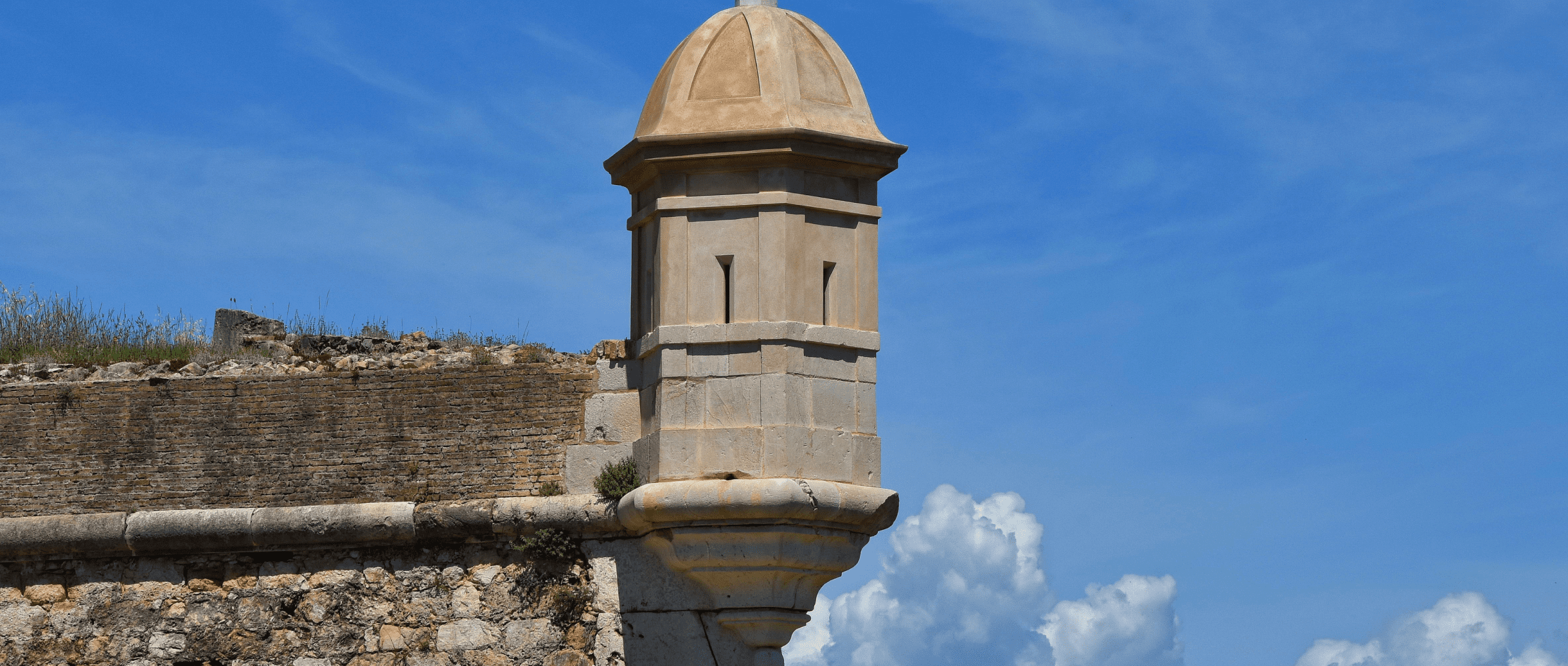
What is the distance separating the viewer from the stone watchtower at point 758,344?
8.39 meters

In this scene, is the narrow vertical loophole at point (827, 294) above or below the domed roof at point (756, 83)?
below

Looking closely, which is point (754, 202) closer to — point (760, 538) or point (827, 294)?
point (827, 294)

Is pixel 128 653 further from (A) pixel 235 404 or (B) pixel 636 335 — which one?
(B) pixel 636 335

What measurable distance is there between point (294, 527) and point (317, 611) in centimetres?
48

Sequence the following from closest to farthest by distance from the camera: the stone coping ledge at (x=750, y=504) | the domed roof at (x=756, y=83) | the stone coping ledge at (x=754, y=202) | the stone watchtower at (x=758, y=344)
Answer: the stone coping ledge at (x=750, y=504) → the stone watchtower at (x=758, y=344) → the stone coping ledge at (x=754, y=202) → the domed roof at (x=756, y=83)

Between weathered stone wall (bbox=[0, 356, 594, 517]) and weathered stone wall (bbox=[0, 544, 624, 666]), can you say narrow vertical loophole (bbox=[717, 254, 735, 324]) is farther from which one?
weathered stone wall (bbox=[0, 544, 624, 666])

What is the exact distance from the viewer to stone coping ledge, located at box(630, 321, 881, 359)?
27.8ft

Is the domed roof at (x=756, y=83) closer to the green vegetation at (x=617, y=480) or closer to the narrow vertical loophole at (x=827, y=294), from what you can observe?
the narrow vertical loophole at (x=827, y=294)

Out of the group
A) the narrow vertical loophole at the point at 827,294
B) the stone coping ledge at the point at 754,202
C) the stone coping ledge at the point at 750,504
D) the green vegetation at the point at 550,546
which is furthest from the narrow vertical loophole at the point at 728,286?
the green vegetation at the point at 550,546

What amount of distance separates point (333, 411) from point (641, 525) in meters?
1.96

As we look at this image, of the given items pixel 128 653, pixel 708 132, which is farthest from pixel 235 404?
pixel 708 132

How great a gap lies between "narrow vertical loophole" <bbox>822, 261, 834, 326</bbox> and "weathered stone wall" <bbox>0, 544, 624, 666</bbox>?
1.78 metres

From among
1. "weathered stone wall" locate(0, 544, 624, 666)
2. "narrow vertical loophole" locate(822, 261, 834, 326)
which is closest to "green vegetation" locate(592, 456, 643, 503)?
"weathered stone wall" locate(0, 544, 624, 666)

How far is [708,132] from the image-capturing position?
28.0ft
